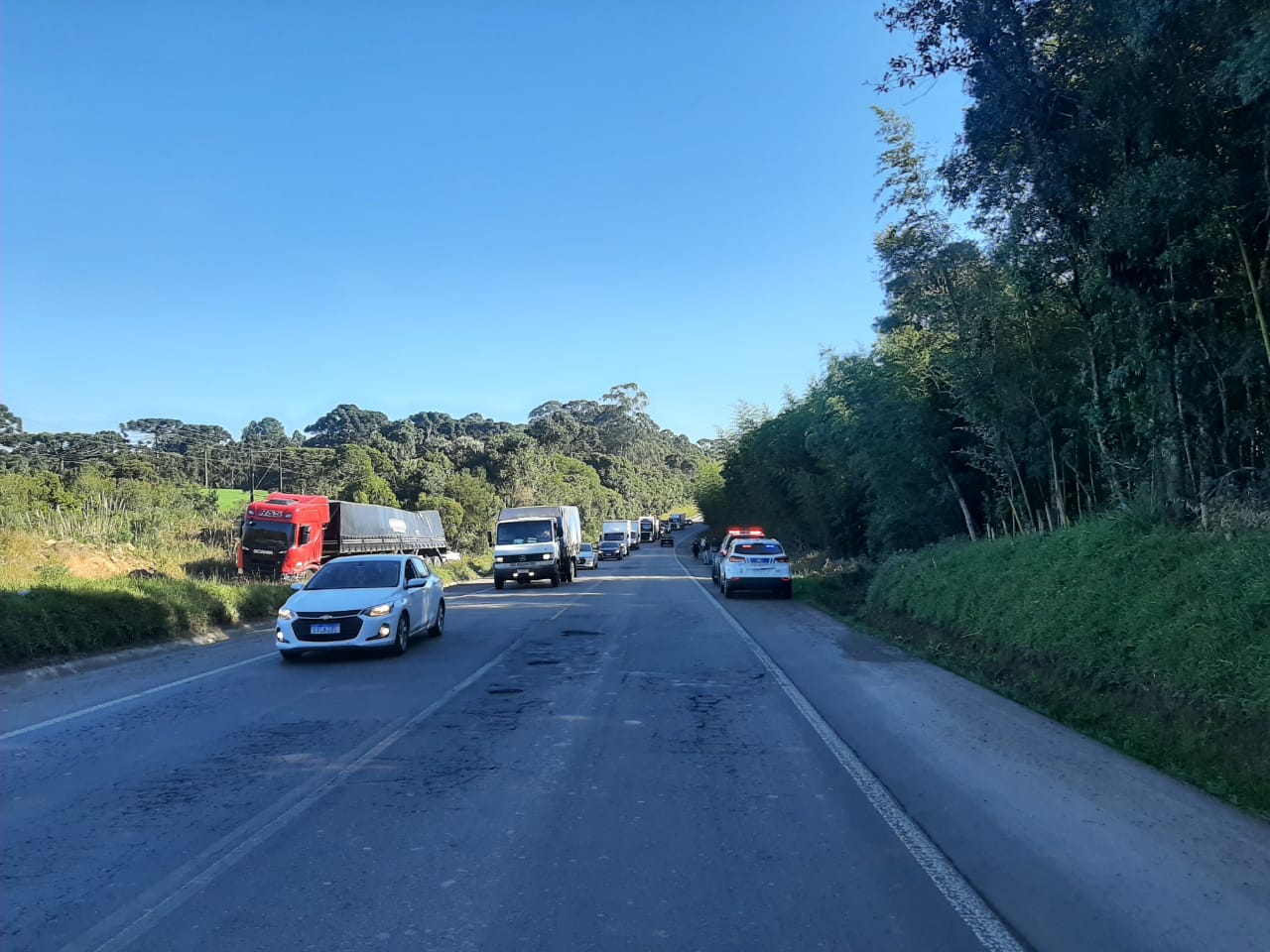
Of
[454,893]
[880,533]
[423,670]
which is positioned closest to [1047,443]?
[880,533]

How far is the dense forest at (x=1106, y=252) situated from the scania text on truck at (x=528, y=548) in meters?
17.5

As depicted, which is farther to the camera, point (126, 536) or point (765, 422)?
point (765, 422)

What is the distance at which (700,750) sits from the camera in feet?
24.5

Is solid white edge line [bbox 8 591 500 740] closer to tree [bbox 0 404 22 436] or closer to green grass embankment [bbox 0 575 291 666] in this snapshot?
green grass embankment [bbox 0 575 291 666]

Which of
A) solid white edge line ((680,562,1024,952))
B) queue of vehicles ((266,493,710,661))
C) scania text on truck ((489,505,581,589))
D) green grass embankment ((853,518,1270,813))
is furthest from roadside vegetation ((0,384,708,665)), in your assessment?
A: green grass embankment ((853,518,1270,813))

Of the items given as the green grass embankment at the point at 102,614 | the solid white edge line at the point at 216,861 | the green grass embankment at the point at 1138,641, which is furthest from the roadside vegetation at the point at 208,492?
the green grass embankment at the point at 1138,641

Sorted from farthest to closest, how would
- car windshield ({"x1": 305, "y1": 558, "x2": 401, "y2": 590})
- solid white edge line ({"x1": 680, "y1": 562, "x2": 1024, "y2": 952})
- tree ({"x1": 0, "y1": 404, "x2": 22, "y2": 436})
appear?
1. tree ({"x1": 0, "y1": 404, "x2": 22, "y2": 436})
2. car windshield ({"x1": 305, "y1": 558, "x2": 401, "y2": 590})
3. solid white edge line ({"x1": 680, "y1": 562, "x2": 1024, "y2": 952})

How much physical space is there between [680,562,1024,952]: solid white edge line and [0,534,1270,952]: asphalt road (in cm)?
2

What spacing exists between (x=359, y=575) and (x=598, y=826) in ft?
31.5

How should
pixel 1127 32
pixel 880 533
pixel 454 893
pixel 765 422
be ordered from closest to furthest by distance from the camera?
1. pixel 454 893
2. pixel 1127 32
3. pixel 880 533
4. pixel 765 422

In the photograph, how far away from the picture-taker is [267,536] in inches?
1254

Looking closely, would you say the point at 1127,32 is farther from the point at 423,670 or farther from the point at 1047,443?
the point at 423,670

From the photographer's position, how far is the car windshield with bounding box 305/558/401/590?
45.4 feet

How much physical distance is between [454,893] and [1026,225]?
452 inches
